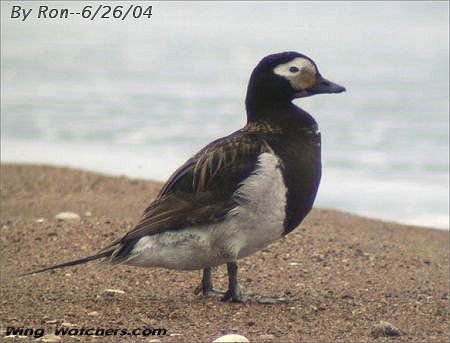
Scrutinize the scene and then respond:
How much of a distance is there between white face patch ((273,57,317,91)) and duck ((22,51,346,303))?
179 millimetres

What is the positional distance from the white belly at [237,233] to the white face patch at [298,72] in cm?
48

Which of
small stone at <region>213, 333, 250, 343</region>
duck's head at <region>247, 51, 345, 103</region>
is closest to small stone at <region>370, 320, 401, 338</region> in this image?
small stone at <region>213, 333, 250, 343</region>

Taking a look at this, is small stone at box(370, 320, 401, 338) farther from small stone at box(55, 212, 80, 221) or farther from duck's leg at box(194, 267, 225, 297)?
small stone at box(55, 212, 80, 221)

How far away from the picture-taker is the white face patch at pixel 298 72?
5.52 m

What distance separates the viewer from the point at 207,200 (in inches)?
207

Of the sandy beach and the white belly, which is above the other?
the white belly

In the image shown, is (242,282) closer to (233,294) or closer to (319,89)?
(233,294)

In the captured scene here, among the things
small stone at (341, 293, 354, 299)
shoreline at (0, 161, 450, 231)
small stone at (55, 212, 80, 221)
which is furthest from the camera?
shoreline at (0, 161, 450, 231)

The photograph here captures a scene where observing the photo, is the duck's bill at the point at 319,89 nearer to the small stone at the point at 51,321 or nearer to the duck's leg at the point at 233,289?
the duck's leg at the point at 233,289

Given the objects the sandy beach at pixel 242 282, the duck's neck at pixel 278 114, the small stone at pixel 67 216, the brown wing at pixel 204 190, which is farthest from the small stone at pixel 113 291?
the small stone at pixel 67 216

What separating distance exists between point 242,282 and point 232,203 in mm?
978

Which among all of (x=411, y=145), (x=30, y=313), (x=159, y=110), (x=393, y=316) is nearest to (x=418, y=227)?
(x=411, y=145)

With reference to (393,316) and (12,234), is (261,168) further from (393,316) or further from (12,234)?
(12,234)

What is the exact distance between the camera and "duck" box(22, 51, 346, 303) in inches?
205
